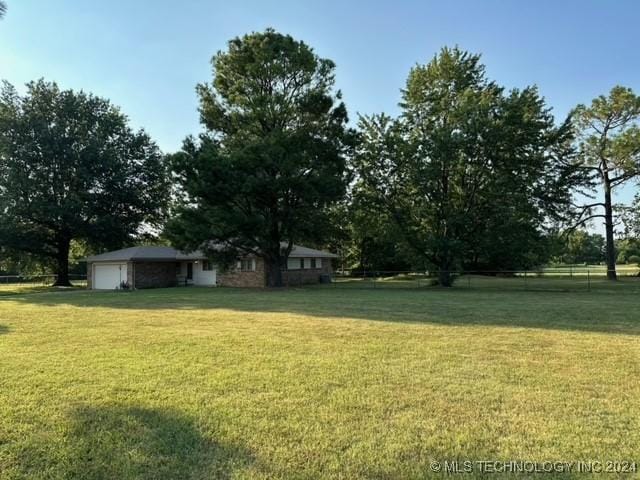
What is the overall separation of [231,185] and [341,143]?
275 inches

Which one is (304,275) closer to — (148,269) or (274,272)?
(274,272)

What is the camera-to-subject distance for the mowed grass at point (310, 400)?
330 centimetres

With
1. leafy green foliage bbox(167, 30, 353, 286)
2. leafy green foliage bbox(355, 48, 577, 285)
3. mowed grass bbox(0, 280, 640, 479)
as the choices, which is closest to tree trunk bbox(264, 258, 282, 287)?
leafy green foliage bbox(167, 30, 353, 286)

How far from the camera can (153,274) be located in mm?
28391

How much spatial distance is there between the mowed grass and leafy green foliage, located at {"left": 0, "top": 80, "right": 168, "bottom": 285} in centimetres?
2406

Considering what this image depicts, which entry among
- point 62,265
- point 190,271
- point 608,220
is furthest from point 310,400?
point 608,220

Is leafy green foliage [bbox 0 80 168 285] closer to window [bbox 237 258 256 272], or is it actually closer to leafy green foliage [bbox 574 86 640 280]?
window [bbox 237 258 256 272]

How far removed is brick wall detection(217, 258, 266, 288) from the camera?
26.9 metres

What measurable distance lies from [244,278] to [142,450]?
24.4 m

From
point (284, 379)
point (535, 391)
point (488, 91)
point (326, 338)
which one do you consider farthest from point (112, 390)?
point (488, 91)

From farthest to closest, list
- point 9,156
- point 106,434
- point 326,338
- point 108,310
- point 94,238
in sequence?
point 94,238 → point 9,156 → point 108,310 → point 326,338 → point 106,434

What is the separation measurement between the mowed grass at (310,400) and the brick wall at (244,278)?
58.9ft

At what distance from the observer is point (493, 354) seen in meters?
6.60

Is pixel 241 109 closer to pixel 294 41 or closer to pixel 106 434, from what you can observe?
pixel 294 41
